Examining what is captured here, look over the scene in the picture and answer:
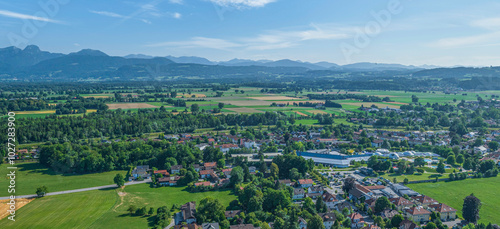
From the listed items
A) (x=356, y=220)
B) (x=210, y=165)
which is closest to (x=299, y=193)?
(x=356, y=220)

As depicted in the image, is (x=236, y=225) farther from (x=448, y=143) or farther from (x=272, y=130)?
(x=448, y=143)

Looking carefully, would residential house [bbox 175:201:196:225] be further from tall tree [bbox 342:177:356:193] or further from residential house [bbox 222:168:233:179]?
tall tree [bbox 342:177:356:193]

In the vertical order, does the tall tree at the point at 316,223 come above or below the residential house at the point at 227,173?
above

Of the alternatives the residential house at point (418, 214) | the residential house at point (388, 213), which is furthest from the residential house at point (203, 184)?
the residential house at point (418, 214)

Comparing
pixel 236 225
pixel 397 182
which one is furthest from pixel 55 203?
pixel 397 182

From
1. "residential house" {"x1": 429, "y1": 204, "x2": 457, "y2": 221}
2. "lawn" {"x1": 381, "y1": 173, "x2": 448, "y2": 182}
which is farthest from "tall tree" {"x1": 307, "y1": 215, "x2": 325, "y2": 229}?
"lawn" {"x1": 381, "y1": 173, "x2": 448, "y2": 182}

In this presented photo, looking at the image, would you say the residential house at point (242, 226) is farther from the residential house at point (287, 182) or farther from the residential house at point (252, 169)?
the residential house at point (252, 169)
